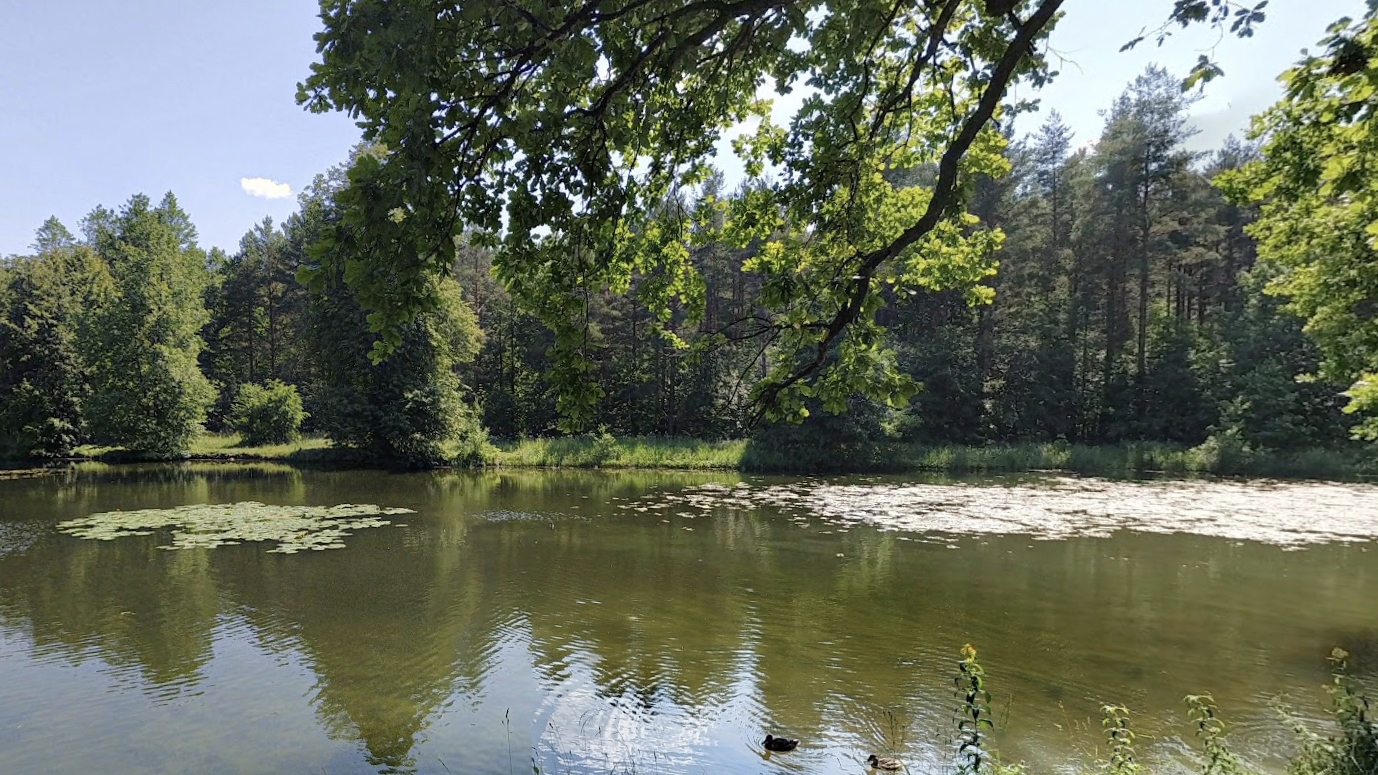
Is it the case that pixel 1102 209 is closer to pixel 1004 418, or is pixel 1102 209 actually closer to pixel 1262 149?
pixel 1004 418

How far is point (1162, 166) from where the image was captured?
3281cm

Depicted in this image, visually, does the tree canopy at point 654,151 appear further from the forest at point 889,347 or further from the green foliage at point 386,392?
the green foliage at point 386,392

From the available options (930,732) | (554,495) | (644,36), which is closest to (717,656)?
(930,732)

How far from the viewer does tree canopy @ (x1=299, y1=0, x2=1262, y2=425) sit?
10.6 ft

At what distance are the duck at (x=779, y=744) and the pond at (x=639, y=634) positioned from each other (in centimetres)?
15

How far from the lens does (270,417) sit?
32906mm

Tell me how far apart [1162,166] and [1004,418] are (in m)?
13.7

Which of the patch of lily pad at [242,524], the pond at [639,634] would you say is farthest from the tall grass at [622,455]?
the pond at [639,634]

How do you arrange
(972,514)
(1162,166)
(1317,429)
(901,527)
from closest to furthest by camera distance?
1. (901,527)
2. (972,514)
3. (1317,429)
4. (1162,166)

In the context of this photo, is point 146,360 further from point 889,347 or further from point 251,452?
point 889,347

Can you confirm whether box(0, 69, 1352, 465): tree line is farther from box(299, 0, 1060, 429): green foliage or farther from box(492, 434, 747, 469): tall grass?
box(299, 0, 1060, 429): green foliage

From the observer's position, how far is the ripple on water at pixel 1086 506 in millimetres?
15672

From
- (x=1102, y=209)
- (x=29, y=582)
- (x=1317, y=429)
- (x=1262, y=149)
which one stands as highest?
(x=1102, y=209)

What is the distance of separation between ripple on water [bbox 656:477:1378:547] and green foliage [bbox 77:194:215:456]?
23477mm
